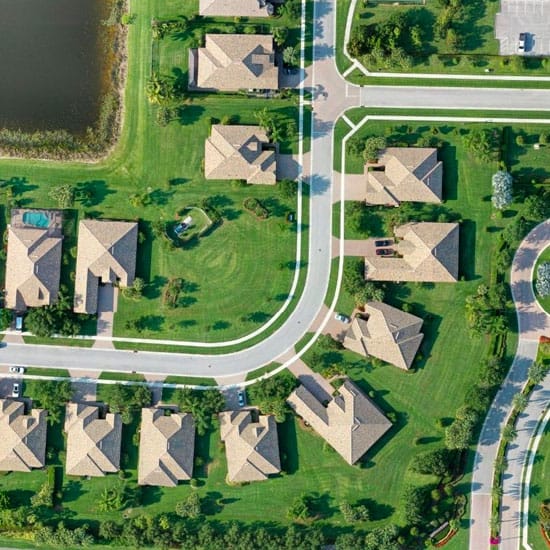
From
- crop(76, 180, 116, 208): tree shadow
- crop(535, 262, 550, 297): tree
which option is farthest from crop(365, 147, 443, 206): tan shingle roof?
crop(76, 180, 116, 208): tree shadow

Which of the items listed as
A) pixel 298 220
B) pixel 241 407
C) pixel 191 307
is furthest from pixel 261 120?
pixel 241 407

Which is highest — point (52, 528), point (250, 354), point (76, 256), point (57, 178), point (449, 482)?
point (57, 178)

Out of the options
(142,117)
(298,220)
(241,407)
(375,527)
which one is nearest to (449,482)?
(375,527)

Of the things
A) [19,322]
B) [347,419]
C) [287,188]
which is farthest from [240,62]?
[347,419]

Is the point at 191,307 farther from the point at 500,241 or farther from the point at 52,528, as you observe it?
the point at 500,241

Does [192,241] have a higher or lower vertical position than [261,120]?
lower

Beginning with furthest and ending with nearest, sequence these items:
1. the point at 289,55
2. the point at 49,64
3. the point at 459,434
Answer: the point at 49,64, the point at 289,55, the point at 459,434

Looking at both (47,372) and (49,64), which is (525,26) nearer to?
(49,64)
